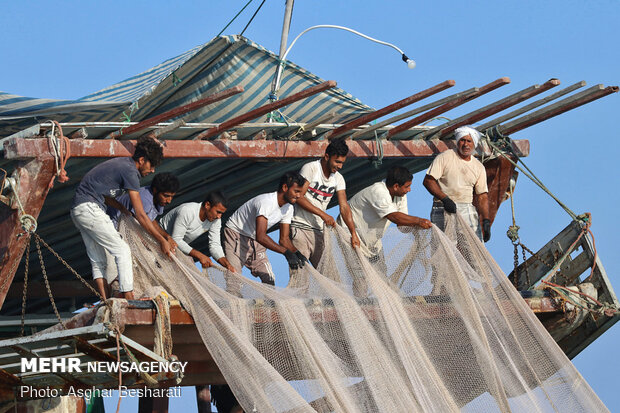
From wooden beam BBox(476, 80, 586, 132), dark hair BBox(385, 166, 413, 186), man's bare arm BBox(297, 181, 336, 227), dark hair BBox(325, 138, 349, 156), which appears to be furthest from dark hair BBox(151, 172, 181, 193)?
wooden beam BBox(476, 80, 586, 132)

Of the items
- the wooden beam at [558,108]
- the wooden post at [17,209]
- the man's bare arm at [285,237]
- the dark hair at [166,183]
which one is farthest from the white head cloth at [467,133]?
the wooden post at [17,209]

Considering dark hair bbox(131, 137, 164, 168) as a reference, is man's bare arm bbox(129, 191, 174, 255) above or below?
below

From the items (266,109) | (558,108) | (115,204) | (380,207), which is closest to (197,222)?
(115,204)

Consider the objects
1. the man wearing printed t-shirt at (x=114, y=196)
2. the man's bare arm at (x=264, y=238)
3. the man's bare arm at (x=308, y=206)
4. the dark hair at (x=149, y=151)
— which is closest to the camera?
the man wearing printed t-shirt at (x=114, y=196)

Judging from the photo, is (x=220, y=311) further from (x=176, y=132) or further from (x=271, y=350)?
(x=176, y=132)

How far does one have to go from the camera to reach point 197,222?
34.9 ft

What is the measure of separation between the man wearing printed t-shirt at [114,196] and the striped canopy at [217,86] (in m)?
1.73

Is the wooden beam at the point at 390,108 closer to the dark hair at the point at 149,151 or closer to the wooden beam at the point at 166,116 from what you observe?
the wooden beam at the point at 166,116

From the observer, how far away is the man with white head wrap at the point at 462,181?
1166cm

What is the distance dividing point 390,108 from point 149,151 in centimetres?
278

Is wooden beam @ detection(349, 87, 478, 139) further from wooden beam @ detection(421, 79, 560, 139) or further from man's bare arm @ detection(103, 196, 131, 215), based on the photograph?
man's bare arm @ detection(103, 196, 131, 215)

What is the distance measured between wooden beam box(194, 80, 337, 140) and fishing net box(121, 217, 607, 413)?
1.32 m

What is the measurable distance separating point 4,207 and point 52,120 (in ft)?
3.36

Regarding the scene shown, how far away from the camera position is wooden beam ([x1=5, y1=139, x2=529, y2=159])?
32.4 feet
